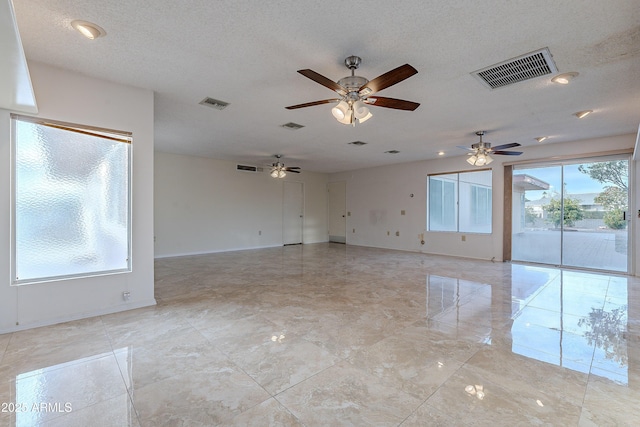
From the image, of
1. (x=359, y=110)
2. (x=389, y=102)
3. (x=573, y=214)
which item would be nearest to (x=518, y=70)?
(x=389, y=102)

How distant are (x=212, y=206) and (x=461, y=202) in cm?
665

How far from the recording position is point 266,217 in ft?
29.6

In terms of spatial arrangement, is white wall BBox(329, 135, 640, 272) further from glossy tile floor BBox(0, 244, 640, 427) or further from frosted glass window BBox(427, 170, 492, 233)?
glossy tile floor BBox(0, 244, 640, 427)

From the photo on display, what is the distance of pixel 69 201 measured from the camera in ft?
9.81

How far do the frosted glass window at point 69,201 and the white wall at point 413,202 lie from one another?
22.6 feet

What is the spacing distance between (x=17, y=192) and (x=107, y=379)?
2.11 meters

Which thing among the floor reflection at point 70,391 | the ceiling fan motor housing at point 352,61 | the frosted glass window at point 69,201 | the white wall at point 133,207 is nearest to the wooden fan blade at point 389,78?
the ceiling fan motor housing at point 352,61

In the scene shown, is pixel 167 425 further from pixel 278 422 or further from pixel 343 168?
pixel 343 168

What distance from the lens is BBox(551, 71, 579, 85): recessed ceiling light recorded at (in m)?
2.92

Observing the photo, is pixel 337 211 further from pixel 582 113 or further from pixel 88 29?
pixel 88 29

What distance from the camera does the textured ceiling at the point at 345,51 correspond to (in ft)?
6.70

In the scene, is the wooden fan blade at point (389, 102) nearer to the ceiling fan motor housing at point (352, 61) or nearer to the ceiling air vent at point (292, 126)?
the ceiling fan motor housing at point (352, 61)

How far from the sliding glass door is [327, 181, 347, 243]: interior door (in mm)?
5031

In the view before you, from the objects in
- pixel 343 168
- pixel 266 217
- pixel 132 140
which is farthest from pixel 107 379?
pixel 343 168
